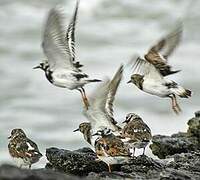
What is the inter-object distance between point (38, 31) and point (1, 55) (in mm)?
5351

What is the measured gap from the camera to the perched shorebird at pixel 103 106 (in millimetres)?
11094

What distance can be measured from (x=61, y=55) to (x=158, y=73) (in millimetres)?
1466

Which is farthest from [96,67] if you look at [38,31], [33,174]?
[33,174]

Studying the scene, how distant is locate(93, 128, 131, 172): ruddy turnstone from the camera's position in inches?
403

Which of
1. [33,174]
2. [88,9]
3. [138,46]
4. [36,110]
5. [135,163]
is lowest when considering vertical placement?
[33,174]

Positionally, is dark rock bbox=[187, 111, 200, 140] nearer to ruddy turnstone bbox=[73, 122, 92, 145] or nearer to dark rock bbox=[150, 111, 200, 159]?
dark rock bbox=[150, 111, 200, 159]

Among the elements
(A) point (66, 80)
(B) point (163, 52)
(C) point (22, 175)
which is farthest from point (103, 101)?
(C) point (22, 175)

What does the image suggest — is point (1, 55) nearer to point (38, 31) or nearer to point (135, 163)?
point (38, 31)

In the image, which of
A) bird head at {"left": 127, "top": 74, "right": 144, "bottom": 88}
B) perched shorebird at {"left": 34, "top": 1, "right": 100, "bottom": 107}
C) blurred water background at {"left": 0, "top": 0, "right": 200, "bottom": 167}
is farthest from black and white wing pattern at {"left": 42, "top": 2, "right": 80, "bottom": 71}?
blurred water background at {"left": 0, "top": 0, "right": 200, "bottom": 167}

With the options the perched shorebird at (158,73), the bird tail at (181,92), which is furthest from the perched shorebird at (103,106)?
the bird tail at (181,92)

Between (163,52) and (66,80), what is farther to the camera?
Result: (163,52)

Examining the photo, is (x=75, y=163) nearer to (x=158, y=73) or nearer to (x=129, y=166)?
(x=129, y=166)

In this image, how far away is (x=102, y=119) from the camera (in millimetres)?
11141

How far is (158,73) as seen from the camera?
12.1 m
